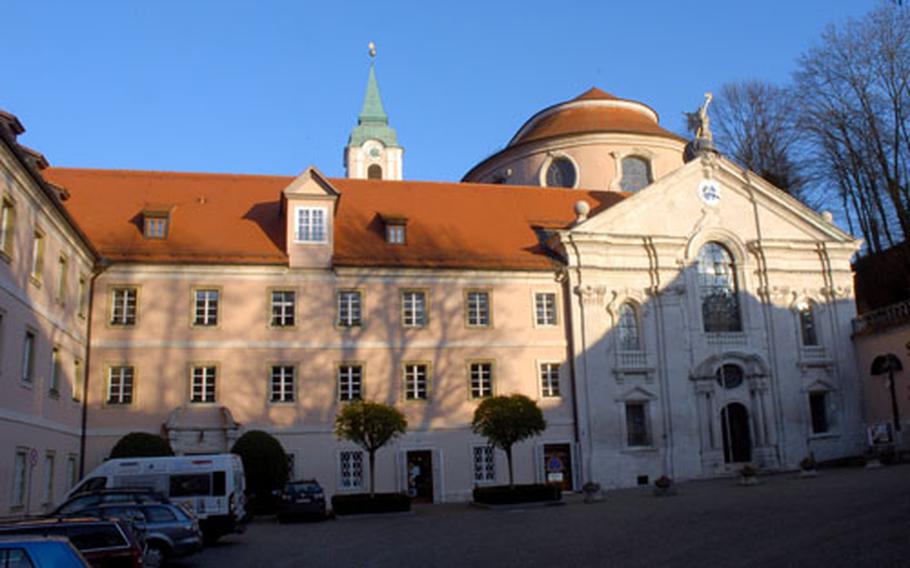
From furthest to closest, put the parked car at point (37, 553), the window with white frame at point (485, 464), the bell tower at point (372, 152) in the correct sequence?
1. the bell tower at point (372, 152)
2. the window with white frame at point (485, 464)
3. the parked car at point (37, 553)

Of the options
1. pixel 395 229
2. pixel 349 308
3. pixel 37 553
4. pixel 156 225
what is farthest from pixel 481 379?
pixel 37 553

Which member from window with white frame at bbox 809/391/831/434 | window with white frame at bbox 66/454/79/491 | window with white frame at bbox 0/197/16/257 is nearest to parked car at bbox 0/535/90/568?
window with white frame at bbox 0/197/16/257

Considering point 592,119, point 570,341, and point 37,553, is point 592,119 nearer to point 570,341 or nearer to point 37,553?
point 570,341

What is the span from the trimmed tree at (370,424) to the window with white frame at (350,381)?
3.15 meters

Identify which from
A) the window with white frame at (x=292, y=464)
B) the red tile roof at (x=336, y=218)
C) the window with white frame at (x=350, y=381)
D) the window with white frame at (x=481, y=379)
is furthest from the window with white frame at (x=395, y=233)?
the window with white frame at (x=292, y=464)

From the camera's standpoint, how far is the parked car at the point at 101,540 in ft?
35.8

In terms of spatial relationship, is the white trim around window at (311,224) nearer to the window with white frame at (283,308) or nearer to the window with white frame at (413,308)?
the window with white frame at (283,308)

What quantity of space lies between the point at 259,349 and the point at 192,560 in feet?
47.8

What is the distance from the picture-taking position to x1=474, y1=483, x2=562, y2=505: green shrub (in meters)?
29.0

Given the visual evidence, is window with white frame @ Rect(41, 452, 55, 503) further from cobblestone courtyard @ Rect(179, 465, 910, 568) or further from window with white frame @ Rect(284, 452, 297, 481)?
window with white frame @ Rect(284, 452, 297, 481)

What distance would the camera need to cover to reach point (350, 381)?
33.1m

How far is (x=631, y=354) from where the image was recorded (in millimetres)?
35844

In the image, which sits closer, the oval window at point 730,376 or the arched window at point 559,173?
the oval window at point 730,376

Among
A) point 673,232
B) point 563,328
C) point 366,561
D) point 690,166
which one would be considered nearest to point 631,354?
point 563,328
